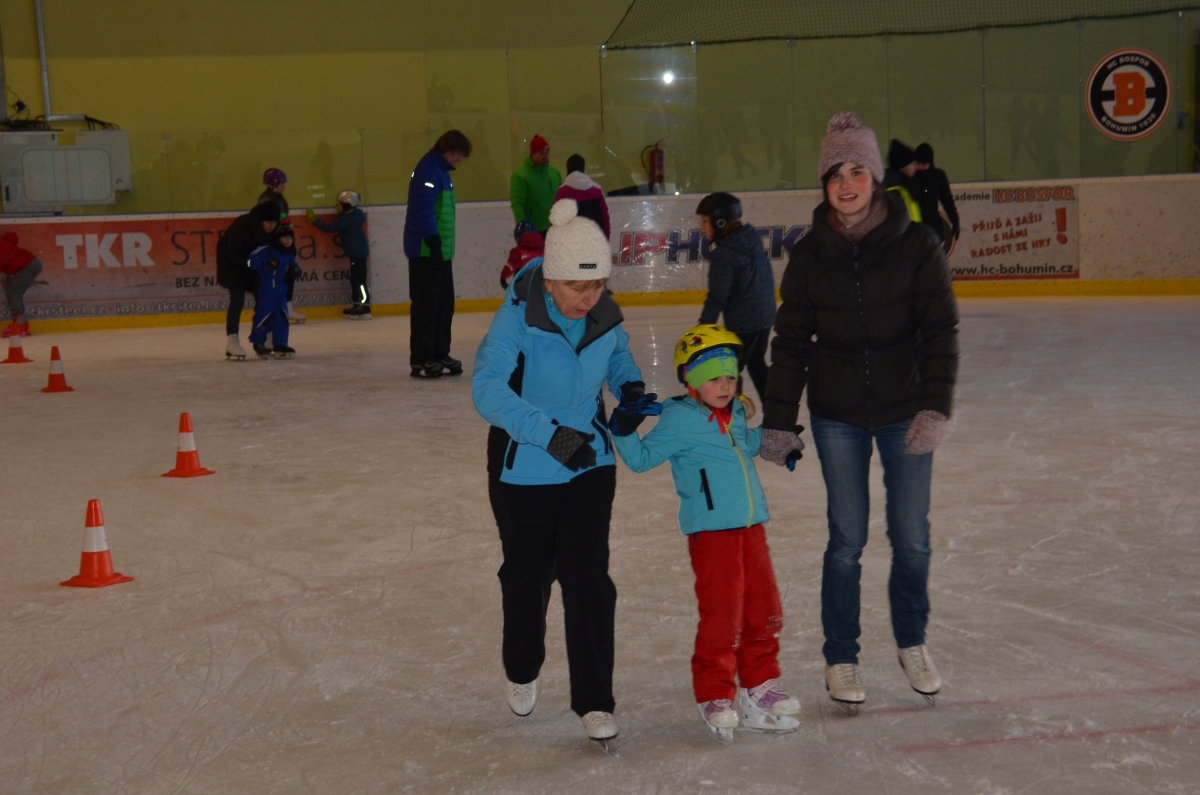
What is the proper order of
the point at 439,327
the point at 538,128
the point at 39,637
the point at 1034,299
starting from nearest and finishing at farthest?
1. the point at 39,637
2. the point at 439,327
3. the point at 1034,299
4. the point at 538,128

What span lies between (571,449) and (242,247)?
26.7 ft

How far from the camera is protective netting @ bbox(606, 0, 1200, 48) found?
15.2 metres

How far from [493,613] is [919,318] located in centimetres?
157

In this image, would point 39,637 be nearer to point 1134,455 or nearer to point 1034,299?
point 1134,455

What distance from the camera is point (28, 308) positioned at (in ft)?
43.3

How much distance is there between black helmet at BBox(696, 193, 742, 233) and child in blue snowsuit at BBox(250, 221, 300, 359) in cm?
513

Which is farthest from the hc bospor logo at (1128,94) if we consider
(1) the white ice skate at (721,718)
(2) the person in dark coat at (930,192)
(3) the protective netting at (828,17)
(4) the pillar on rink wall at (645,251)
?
(1) the white ice skate at (721,718)

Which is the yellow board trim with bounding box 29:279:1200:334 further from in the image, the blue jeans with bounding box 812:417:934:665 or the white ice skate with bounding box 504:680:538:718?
the white ice skate with bounding box 504:680:538:718

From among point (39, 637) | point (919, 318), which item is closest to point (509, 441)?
point (919, 318)

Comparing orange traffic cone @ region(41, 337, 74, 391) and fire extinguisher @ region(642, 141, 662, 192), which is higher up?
fire extinguisher @ region(642, 141, 662, 192)

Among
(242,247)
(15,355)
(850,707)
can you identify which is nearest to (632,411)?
(850,707)

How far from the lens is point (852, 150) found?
9.08 feet

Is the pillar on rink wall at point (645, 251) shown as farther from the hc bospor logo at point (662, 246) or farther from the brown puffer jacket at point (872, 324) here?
the brown puffer jacket at point (872, 324)

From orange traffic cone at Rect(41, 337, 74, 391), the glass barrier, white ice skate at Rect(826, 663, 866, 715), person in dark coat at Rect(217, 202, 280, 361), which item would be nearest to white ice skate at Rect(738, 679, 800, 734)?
white ice skate at Rect(826, 663, 866, 715)
